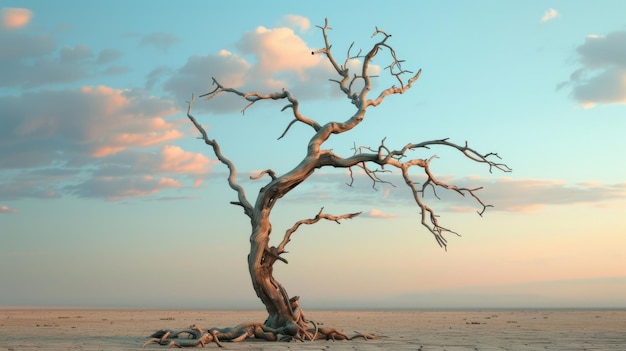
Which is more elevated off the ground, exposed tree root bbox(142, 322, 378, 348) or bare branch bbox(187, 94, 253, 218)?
bare branch bbox(187, 94, 253, 218)

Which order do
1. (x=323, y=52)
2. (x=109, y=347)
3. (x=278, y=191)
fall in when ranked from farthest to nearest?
(x=323, y=52) < (x=278, y=191) < (x=109, y=347)

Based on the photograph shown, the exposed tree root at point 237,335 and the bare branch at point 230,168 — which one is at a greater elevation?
the bare branch at point 230,168

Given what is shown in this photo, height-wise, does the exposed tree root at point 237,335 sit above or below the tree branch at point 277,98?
below

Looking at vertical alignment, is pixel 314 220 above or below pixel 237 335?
above

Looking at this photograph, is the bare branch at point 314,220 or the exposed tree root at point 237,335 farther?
the bare branch at point 314,220

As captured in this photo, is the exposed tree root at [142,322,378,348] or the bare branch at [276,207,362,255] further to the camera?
the bare branch at [276,207,362,255]

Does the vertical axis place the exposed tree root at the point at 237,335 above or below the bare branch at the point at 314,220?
below

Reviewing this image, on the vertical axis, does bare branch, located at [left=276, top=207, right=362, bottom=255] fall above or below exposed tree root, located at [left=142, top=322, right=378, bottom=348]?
above

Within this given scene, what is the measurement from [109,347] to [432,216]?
6.96 metres

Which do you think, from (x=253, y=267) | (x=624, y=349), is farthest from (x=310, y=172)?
(x=624, y=349)

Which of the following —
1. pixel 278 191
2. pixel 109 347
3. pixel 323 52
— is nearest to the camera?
pixel 109 347

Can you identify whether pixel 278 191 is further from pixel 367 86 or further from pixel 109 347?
pixel 109 347

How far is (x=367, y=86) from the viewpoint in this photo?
637 inches

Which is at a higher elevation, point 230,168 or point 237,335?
point 230,168
